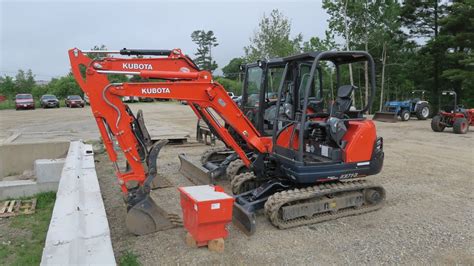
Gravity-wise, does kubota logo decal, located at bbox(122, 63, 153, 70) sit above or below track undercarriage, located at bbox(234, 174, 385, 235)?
above

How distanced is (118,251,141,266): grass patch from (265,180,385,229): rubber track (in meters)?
1.80

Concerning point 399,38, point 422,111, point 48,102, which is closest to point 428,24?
point 399,38

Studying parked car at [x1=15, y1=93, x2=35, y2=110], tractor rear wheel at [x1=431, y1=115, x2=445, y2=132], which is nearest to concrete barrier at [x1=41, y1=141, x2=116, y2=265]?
tractor rear wheel at [x1=431, y1=115, x2=445, y2=132]

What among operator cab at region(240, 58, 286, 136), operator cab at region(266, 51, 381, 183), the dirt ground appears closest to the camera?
the dirt ground

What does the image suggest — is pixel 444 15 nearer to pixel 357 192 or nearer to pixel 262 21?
pixel 262 21

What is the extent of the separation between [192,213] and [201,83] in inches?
75.6

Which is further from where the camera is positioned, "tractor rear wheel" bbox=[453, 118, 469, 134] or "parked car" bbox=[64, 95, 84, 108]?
"parked car" bbox=[64, 95, 84, 108]

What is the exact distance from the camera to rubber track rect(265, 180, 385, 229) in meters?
4.98

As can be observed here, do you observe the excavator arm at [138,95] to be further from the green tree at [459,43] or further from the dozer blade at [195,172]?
the green tree at [459,43]

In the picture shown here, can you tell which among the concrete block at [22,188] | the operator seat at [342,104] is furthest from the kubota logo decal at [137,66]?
the concrete block at [22,188]

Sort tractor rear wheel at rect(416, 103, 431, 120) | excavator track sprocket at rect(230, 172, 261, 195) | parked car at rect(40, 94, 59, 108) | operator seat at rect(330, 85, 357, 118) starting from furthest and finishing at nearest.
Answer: parked car at rect(40, 94, 59, 108), tractor rear wheel at rect(416, 103, 431, 120), excavator track sprocket at rect(230, 172, 261, 195), operator seat at rect(330, 85, 357, 118)

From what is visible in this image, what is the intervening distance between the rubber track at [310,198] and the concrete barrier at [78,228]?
214cm

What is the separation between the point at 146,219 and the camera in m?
4.79

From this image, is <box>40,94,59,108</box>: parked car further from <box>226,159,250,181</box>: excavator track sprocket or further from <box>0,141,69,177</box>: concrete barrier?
<box>226,159,250,181</box>: excavator track sprocket
